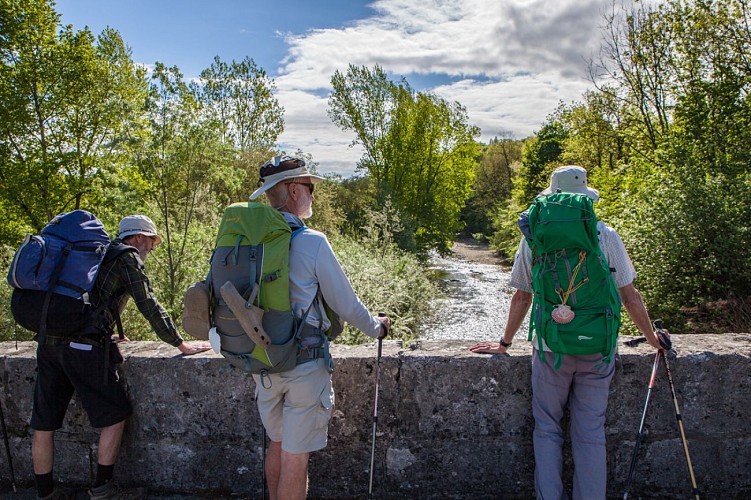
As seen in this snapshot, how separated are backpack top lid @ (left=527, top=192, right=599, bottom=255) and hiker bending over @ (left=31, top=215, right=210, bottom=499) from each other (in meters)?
2.02

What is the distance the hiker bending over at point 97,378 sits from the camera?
2734 mm

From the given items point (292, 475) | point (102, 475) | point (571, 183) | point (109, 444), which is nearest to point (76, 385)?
point (109, 444)

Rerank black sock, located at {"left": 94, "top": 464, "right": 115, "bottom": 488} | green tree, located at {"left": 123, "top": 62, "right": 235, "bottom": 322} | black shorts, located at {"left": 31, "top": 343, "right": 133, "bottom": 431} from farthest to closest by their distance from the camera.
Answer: green tree, located at {"left": 123, "top": 62, "right": 235, "bottom": 322}
black sock, located at {"left": 94, "top": 464, "right": 115, "bottom": 488}
black shorts, located at {"left": 31, "top": 343, "right": 133, "bottom": 431}

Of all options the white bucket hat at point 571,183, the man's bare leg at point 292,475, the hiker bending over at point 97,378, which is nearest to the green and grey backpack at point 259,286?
the man's bare leg at point 292,475

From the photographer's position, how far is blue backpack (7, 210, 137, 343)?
2.62 metres

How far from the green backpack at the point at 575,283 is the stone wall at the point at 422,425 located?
0.48 meters

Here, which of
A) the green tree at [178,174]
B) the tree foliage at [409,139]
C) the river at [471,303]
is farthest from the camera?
the tree foliage at [409,139]

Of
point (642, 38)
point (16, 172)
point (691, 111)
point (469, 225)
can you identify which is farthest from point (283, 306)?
point (469, 225)

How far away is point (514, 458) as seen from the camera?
286 centimetres

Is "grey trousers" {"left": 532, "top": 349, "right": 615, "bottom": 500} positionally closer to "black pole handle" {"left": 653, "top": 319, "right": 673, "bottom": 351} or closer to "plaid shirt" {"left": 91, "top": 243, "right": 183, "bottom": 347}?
"black pole handle" {"left": 653, "top": 319, "right": 673, "bottom": 351}

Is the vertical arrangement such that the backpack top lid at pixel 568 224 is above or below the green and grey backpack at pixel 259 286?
above

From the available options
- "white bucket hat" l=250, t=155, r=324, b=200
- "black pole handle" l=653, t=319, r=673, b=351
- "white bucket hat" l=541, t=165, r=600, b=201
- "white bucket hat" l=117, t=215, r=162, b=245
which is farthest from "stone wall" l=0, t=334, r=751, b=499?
"white bucket hat" l=250, t=155, r=324, b=200

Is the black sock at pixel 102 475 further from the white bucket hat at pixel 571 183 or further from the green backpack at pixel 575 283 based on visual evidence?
the white bucket hat at pixel 571 183

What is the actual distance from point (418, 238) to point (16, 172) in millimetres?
19454
